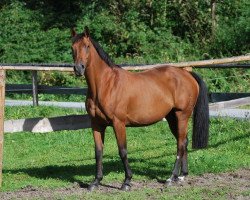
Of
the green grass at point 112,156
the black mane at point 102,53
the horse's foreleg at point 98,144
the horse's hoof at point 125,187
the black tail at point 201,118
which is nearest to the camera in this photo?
the horse's hoof at point 125,187

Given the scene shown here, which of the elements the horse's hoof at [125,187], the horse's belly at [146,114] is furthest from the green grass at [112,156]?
the horse's belly at [146,114]

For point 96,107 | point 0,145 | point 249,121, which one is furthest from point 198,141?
point 249,121

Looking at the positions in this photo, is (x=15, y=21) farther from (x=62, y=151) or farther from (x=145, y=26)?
(x=62, y=151)

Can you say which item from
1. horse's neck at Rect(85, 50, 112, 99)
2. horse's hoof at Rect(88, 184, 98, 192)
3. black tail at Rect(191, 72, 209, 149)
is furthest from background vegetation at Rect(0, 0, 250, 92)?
horse's hoof at Rect(88, 184, 98, 192)

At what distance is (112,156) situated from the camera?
10805mm

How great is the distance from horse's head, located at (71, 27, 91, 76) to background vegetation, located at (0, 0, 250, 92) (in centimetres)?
1487

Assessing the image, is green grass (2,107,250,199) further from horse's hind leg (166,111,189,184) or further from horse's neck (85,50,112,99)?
horse's neck (85,50,112,99)

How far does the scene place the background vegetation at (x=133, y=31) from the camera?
2436cm

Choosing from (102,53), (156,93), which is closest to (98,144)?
(156,93)

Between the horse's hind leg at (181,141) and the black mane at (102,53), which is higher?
the black mane at (102,53)

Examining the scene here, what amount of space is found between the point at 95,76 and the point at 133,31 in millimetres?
18024

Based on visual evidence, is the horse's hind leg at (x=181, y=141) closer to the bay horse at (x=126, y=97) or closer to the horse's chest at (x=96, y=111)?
the bay horse at (x=126, y=97)

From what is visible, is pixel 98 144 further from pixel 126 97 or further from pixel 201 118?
pixel 201 118

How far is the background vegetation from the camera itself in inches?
959
